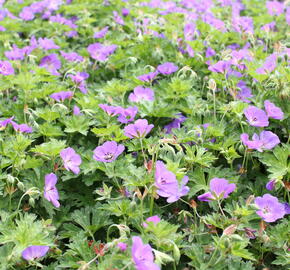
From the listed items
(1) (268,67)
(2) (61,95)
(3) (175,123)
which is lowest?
(3) (175,123)

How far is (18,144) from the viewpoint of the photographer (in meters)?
2.00

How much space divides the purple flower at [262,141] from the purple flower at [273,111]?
0.44ft

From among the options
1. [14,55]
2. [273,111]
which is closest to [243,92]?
[273,111]

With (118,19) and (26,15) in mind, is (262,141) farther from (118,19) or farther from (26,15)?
(26,15)

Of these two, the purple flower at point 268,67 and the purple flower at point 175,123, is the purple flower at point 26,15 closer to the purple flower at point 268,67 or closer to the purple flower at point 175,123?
the purple flower at point 175,123

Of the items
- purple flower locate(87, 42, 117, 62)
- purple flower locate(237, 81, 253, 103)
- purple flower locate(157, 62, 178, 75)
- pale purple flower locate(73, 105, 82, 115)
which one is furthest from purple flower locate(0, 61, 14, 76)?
purple flower locate(237, 81, 253, 103)

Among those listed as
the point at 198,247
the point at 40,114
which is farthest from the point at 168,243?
the point at 40,114

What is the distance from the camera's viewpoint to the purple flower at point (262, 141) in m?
2.03

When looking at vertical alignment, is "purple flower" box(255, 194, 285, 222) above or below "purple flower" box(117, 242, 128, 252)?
below

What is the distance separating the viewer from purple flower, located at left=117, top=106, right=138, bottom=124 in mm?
2215

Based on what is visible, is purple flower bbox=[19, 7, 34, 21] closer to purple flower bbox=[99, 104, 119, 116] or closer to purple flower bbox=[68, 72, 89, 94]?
purple flower bbox=[68, 72, 89, 94]

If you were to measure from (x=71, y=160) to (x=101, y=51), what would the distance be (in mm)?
1182

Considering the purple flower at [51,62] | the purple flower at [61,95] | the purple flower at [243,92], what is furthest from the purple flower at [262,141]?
the purple flower at [51,62]

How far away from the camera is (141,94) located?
2.47 m
